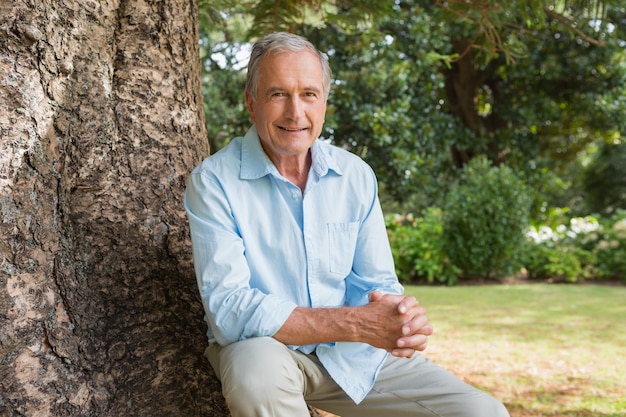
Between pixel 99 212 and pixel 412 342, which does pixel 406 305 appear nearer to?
pixel 412 342

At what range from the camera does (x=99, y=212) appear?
2168 mm

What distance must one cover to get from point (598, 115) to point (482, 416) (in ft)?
33.8

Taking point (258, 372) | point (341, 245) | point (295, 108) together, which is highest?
point (295, 108)

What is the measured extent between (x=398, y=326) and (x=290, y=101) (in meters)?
0.81

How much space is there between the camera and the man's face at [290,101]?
81.6 inches

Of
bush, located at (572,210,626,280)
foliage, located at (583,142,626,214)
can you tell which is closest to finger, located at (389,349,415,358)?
bush, located at (572,210,626,280)

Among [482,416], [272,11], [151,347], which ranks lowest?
[482,416]

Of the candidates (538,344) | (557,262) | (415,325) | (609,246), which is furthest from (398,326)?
(609,246)

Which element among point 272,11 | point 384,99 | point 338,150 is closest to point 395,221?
point 384,99

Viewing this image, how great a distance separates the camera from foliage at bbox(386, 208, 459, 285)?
864 cm

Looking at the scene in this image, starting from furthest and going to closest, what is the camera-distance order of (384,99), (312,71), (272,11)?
1. (384,99)
2. (272,11)
3. (312,71)

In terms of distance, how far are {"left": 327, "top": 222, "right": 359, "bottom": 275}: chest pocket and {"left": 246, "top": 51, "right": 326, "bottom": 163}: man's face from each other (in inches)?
11.4

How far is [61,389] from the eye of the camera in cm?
194

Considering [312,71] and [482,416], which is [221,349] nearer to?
[482,416]
